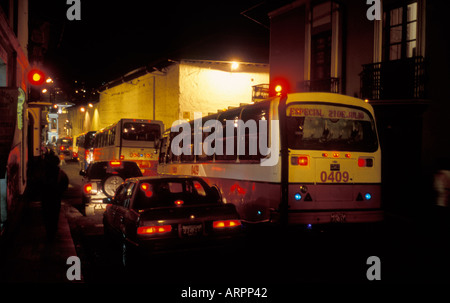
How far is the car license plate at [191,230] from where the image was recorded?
589cm

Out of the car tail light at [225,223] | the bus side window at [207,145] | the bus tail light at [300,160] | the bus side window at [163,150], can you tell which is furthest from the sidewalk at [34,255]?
the bus side window at [163,150]

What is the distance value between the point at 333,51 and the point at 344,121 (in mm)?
8878

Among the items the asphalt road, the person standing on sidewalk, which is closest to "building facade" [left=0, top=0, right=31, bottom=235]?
the person standing on sidewalk

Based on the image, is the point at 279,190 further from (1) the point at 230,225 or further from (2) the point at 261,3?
(2) the point at 261,3

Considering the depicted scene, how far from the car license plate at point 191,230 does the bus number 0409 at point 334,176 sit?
3117 mm

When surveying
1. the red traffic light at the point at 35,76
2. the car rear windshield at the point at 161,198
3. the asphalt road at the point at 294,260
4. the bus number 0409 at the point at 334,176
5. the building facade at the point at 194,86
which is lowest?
the asphalt road at the point at 294,260

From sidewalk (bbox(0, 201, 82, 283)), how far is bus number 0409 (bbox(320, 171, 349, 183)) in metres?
5.01

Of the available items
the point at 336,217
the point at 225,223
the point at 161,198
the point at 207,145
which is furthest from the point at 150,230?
the point at 207,145

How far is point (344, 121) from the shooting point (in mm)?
8375

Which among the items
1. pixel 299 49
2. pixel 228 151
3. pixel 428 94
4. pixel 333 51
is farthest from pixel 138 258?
pixel 299 49

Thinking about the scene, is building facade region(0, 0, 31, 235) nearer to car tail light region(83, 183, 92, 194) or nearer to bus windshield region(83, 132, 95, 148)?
car tail light region(83, 183, 92, 194)

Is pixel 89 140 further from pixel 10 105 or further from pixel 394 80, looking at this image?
pixel 10 105

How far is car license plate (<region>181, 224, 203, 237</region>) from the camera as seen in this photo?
19.3ft

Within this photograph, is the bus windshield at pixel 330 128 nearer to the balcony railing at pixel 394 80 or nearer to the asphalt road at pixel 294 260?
the asphalt road at pixel 294 260
